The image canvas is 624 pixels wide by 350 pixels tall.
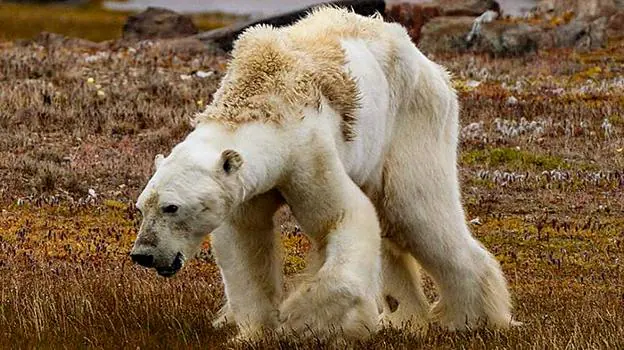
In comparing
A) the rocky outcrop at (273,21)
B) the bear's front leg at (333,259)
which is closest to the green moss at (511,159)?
the bear's front leg at (333,259)

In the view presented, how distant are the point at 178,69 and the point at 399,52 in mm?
17091

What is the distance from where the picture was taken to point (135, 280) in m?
9.16

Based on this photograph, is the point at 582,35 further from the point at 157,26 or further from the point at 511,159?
the point at 511,159

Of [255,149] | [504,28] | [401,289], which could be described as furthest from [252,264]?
[504,28]

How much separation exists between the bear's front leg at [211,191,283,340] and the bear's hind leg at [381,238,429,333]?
1.33m

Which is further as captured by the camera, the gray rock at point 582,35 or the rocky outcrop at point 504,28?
the gray rock at point 582,35

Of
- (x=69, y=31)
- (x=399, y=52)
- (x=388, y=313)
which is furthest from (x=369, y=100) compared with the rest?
(x=69, y=31)

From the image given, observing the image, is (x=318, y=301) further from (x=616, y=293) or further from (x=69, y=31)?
(x=69, y=31)

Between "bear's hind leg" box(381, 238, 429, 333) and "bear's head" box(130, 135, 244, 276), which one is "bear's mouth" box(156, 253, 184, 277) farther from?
"bear's hind leg" box(381, 238, 429, 333)

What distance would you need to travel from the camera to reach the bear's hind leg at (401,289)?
862 centimetres

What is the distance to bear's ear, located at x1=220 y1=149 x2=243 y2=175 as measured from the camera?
252 inches

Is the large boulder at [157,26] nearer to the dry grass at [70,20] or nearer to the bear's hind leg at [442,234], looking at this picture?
the dry grass at [70,20]

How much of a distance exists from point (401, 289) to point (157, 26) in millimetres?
26169

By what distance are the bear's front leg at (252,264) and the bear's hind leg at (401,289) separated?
52.3 inches
